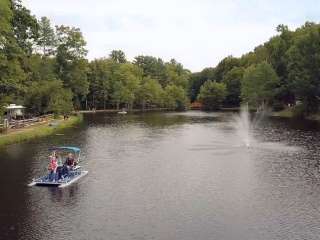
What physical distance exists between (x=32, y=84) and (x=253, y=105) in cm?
10052

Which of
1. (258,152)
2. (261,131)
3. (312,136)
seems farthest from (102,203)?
(261,131)

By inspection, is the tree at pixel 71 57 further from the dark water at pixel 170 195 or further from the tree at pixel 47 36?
the dark water at pixel 170 195

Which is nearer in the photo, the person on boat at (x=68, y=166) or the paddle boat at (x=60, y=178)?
the paddle boat at (x=60, y=178)

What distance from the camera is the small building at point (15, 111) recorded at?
3807 inches

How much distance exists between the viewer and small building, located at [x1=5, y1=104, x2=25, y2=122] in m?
96.7

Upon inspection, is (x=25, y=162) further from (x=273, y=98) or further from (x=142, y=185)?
(x=273, y=98)

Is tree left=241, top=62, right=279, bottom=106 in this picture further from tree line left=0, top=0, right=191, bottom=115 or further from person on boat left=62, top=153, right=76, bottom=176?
person on boat left=62, top=153, right=76, bottom=176

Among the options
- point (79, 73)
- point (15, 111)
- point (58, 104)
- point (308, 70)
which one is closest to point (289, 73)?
point (308, 70)

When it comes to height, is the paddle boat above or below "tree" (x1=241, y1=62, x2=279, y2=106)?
below

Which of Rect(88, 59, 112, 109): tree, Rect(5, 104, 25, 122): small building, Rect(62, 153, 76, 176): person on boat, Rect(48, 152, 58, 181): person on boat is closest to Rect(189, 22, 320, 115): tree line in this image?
Rect(88, 59, 112, 109): tree

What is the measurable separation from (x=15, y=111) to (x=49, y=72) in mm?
27671

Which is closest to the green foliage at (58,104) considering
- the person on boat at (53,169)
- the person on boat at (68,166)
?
the person on boat at (68,166)

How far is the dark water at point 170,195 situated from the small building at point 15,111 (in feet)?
112

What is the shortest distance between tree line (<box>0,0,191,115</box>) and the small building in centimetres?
183
